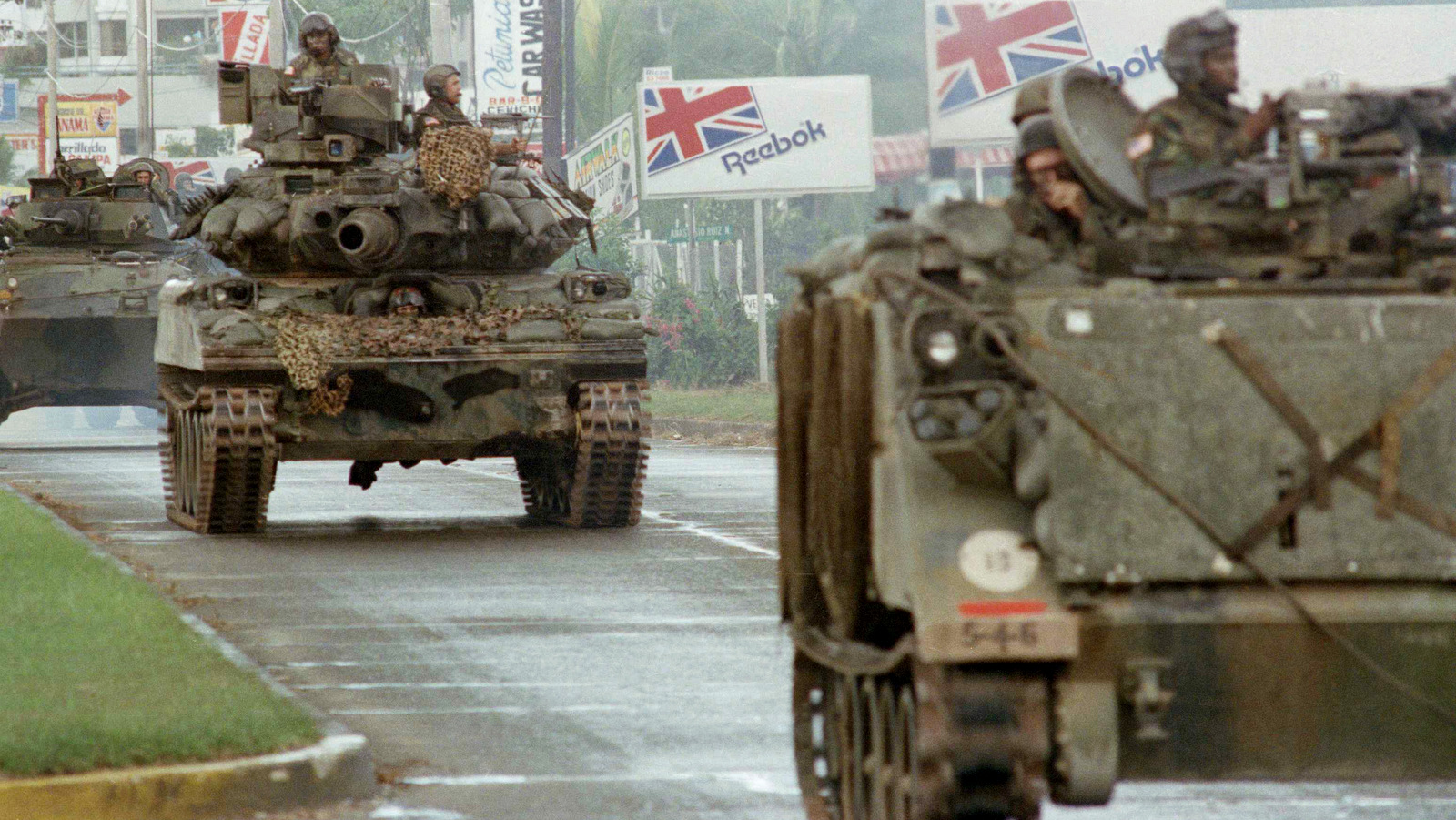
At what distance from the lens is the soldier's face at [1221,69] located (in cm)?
727

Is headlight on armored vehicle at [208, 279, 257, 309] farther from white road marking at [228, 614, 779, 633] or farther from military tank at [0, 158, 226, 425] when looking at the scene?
military tank at [0, 158, 226, 425]

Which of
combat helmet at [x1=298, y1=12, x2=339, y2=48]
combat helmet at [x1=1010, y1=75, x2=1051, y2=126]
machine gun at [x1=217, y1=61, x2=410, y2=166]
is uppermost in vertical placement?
combat helmet at [x1=298, y1=12, x2=339, y2=48]

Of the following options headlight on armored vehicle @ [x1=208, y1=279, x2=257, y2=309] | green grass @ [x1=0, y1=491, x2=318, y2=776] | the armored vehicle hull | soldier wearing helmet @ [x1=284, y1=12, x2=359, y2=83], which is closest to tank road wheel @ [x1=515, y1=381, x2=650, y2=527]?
headlight on armored vehicle @ [x1=208, y1=279, x2=257, y2=309]

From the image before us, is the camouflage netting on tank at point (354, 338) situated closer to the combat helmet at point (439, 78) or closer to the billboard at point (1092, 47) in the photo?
the combat helmet at point (439, 78)

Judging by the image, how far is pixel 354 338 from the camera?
55.1 ft

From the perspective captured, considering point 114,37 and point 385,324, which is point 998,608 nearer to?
point 385,324

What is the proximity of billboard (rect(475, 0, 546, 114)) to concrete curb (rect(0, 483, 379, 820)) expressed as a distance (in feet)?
116

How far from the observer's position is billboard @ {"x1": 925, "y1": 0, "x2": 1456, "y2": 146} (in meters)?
30.9

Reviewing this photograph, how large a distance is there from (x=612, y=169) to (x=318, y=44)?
2118 cm

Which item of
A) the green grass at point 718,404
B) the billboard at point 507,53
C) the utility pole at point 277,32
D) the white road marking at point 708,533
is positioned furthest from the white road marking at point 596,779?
the utility pole at point 277,32

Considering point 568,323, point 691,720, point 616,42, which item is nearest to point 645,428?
point 568,323

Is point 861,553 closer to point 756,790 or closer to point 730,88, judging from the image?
point 756,790

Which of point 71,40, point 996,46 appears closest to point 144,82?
point 996,46

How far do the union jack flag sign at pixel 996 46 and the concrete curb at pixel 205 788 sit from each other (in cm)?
2322
